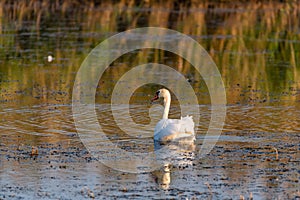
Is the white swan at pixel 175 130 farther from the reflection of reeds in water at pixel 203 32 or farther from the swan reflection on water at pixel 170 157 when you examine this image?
the reflection of reeds in water at pixel 203 32

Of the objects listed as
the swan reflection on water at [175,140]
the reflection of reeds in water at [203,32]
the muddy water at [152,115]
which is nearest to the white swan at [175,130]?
the swan reflection on water at [175,140]

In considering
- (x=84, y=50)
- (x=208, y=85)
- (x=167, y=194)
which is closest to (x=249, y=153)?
(x=167, y=194)

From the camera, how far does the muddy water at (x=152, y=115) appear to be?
826cm

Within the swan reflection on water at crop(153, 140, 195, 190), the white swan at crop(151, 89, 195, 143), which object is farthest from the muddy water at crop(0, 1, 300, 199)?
the white swan at crop(151, 89, 195, 143)

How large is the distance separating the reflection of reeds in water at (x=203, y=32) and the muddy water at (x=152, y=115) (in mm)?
38

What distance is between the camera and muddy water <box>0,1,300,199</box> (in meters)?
8.26

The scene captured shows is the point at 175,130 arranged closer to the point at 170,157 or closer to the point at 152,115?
the point at 170,157

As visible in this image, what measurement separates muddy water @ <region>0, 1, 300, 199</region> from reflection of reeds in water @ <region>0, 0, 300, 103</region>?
0.04 meters

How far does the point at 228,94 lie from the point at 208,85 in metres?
1.06

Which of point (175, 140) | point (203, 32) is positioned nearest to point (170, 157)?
point (175, 140)

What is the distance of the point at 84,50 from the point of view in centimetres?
2041

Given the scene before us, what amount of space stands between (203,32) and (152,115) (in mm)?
11717

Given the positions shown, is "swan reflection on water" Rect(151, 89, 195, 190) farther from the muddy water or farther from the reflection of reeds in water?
the reflection of reeds in water

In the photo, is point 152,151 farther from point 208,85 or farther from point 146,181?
point 208,85
